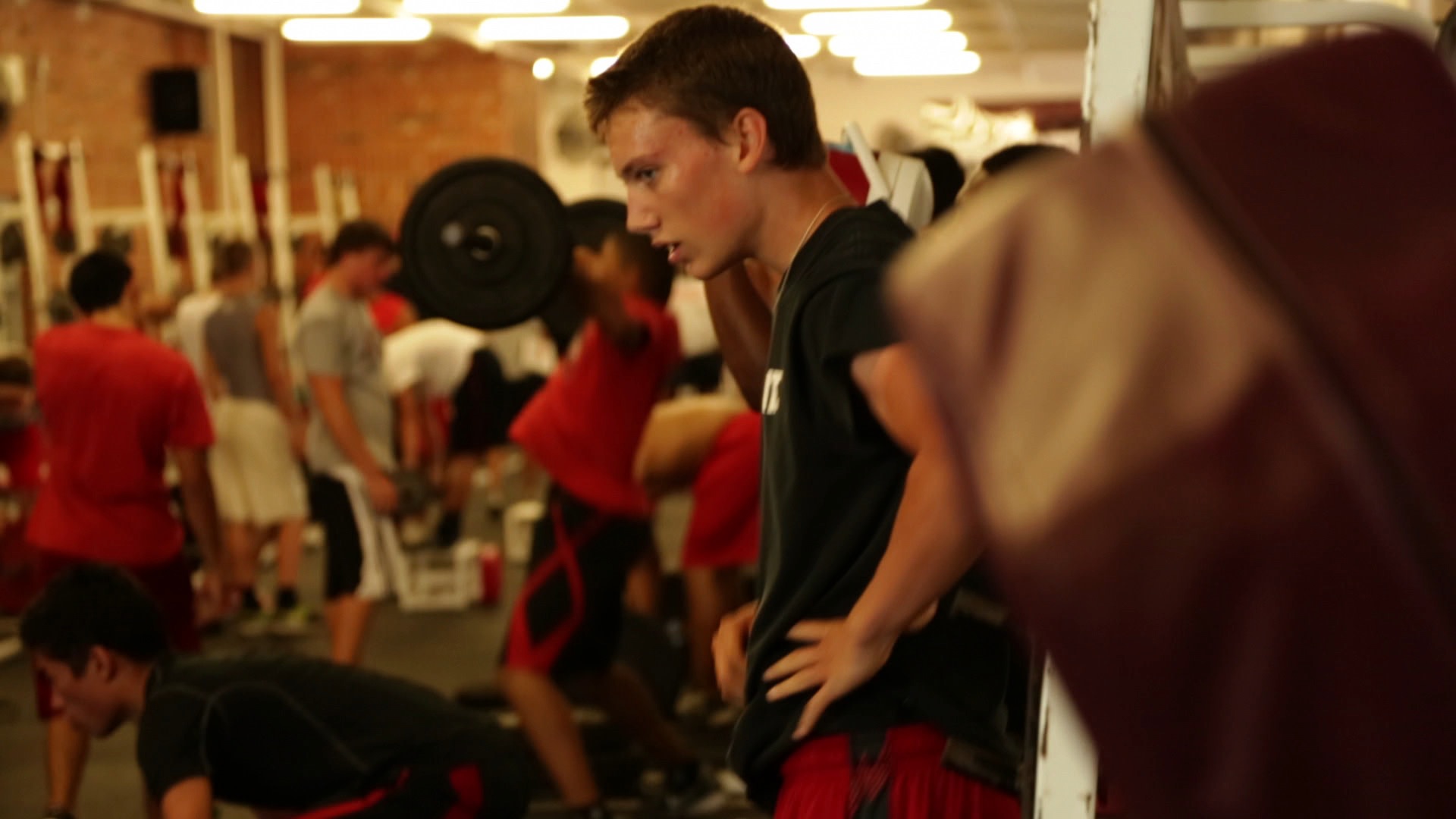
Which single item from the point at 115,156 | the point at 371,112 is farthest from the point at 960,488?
the point at 371,112

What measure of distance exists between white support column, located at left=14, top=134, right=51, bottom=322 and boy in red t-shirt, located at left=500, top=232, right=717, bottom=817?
342 centimetres

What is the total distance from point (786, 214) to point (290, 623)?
5.32 m

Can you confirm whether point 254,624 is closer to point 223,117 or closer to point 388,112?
point 223,117

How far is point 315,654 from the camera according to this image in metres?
6.21

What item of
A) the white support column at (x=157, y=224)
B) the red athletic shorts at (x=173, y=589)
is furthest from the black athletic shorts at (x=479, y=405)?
the red athletic shorts at (x=173, y=589)

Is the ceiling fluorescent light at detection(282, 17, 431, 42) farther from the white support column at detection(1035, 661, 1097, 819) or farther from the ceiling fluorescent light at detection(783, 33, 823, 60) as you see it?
the white support column at detection(1035, 661, 1097, 819)

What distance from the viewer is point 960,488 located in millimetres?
498

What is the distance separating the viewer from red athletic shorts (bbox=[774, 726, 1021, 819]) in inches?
58.8

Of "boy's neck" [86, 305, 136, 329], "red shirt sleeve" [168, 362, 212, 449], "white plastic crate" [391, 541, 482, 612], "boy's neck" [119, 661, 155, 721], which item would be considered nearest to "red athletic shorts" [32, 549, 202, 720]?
"red shirt sleeve" [168, 362, 212, 449]

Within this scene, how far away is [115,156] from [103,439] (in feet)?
21.5

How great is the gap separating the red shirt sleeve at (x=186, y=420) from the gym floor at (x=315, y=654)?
753 mm

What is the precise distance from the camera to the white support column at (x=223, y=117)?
37.6 ft

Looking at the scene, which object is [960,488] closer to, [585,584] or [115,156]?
[585,584]

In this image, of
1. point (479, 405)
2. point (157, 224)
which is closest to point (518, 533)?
point (479, 405)
